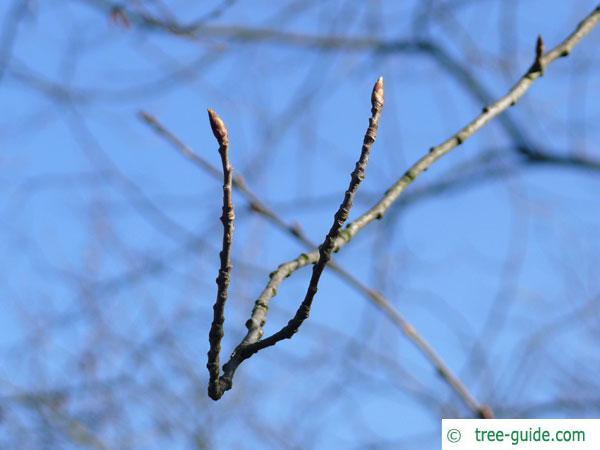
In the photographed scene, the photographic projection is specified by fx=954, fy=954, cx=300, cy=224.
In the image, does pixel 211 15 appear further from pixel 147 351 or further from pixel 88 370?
pixel 88 370

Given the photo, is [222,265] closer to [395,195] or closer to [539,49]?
[395,195]

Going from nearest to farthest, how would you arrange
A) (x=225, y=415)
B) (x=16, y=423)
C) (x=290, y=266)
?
(x=290, y=266) → (x=16, y=423) → (x=225, y=415)

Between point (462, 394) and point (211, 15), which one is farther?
point (211, 15)

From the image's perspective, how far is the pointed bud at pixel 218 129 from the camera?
0.81 metres

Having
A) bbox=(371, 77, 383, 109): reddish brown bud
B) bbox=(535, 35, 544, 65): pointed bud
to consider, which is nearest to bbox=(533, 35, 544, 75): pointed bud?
bbox=(535, 35, 544, 65): pointed bud

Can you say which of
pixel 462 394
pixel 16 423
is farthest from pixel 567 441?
pixel 16 423

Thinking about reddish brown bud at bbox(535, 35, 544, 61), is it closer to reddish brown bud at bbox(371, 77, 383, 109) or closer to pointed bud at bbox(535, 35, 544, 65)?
pointed bud at bbox(535, 35, 544, 65)

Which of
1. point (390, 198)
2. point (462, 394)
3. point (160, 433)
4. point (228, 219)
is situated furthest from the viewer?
point (160, 433)

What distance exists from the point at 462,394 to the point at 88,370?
337 centimetres

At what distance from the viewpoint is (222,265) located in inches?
34.7

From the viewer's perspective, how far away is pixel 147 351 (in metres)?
4.37

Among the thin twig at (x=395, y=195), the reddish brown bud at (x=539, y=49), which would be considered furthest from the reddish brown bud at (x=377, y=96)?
the reddish brown bud at (x=539, y=49)

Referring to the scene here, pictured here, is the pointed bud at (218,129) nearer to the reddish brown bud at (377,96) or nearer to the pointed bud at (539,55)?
the reddish brown bud at (377,96)

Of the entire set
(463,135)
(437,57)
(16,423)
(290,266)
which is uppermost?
(437,57)
